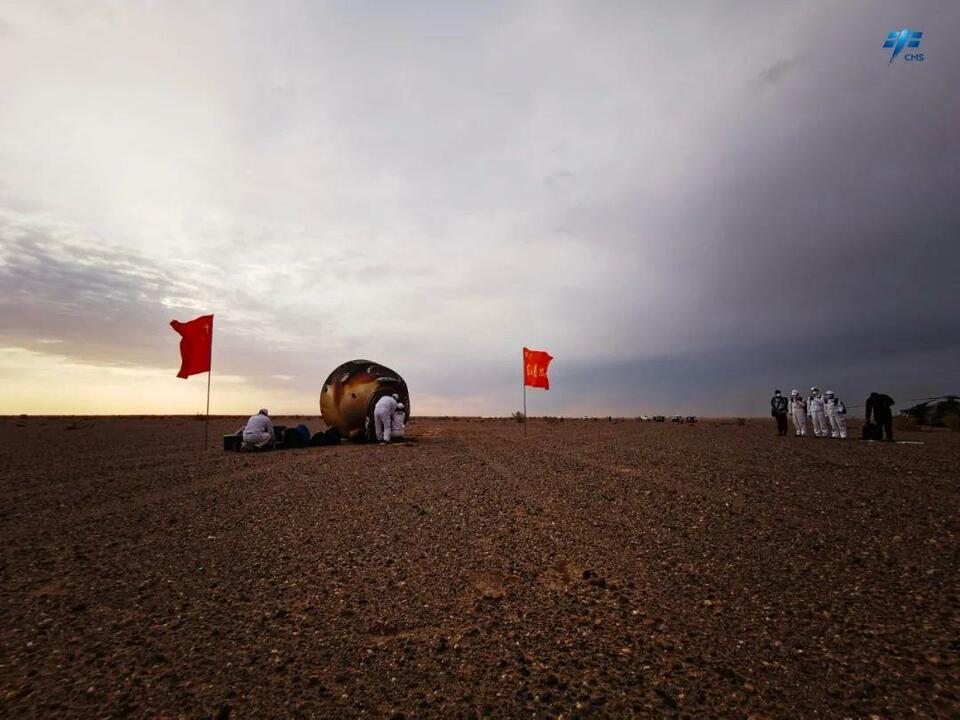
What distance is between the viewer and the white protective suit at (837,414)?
22359mm

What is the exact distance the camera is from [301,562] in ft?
19.1

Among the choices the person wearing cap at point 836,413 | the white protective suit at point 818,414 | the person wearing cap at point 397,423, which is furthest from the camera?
the white protective suit at point 818,414

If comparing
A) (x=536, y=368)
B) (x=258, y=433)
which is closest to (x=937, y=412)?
(x=536, y=368)

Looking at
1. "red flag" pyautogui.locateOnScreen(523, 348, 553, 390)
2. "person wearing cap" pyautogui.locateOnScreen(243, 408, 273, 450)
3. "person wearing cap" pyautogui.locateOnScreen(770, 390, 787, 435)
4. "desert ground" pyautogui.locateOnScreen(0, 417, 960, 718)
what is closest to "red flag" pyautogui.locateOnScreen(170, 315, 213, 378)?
"person wearing cap" pyautogui.locateOnScreen(243, 408, 273, 450)

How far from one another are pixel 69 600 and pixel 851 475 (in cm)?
1361

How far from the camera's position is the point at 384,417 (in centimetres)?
1884

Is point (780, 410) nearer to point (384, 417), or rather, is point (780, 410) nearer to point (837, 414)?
point (837, 414)

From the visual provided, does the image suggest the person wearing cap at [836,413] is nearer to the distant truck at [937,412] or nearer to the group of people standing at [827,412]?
the group of people standing at [827,412]

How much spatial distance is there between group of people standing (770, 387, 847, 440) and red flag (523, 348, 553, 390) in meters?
12.1

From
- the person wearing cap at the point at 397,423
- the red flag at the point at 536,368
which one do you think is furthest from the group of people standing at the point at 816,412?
the person wearing cap at the point at 397,423

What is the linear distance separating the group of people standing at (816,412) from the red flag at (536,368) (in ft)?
39.8

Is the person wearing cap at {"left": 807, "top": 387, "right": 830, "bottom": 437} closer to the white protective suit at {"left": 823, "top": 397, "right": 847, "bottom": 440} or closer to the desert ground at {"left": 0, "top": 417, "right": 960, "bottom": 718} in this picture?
the white protective suit at {"left": 823, "top": 397, "right": 847, "bottom": 440}

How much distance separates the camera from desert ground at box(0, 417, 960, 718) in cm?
335

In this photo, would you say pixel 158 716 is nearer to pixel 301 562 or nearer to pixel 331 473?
pixel 301 562
